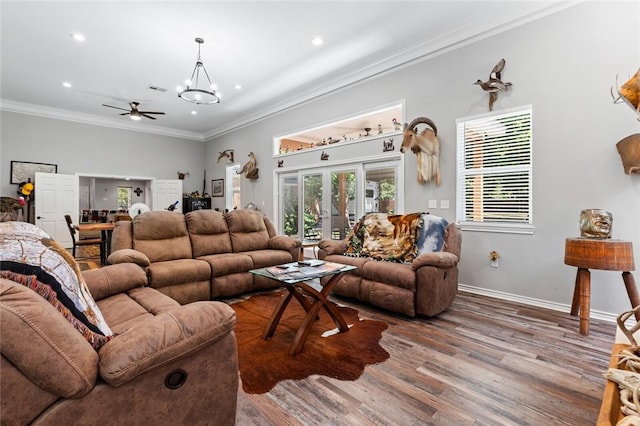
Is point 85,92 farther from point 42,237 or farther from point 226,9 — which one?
point 42,237

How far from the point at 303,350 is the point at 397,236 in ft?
6.41

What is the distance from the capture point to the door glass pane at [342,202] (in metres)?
5.61

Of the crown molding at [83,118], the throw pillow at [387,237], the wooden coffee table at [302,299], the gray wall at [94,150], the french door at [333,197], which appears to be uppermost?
the crown molding at [83,118]

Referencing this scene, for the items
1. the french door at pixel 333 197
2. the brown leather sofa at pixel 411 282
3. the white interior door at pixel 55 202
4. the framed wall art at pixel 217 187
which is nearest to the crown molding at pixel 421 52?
the french door at pixel 333 197

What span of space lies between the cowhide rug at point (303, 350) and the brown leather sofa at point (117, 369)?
736 mm

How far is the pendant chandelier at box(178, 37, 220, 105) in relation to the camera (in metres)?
4.41

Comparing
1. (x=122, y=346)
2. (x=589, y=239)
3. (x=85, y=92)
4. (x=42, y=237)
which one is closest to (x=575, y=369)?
(x=589, y=239)

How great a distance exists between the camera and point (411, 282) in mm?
3047

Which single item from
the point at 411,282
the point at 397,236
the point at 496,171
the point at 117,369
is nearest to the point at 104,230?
the point at 397,236

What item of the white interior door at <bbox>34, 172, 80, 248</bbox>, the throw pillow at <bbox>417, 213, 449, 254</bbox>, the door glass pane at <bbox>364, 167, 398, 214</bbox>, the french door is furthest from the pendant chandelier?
the white interior door at <bbox>34, 172, 80, 248</bbox>

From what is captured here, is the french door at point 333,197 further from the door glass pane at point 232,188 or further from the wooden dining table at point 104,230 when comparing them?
the wooden dining table at point 104,230

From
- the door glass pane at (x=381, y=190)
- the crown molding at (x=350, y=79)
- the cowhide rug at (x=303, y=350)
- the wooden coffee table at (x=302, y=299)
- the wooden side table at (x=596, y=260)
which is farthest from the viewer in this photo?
the door glass pane at (x=381, y=190)

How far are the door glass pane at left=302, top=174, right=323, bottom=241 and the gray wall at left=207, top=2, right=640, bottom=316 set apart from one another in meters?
2.33

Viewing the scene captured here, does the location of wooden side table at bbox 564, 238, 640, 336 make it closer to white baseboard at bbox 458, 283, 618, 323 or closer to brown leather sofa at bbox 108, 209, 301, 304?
white baseboard at bbox 458, 283, 618, 323
